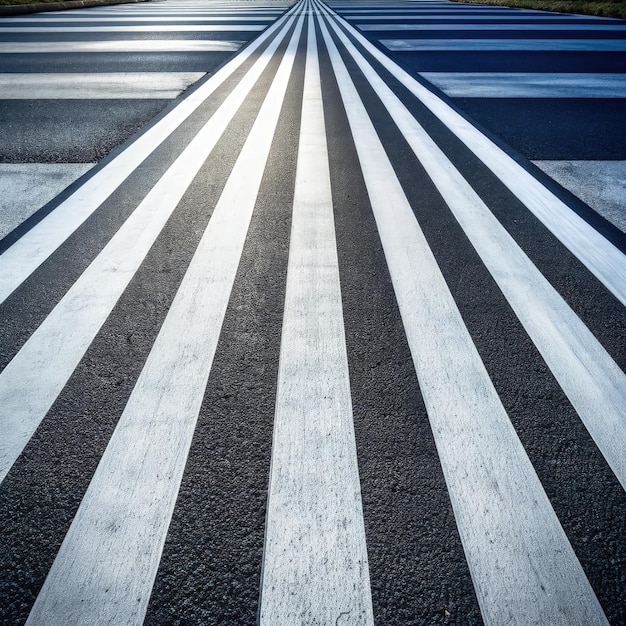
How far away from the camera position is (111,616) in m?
1.16

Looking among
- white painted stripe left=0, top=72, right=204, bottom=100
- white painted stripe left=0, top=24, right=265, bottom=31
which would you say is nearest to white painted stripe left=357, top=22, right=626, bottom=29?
white painted stripe left=0, top=24, right=265, bottom=31

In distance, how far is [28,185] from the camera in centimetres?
365

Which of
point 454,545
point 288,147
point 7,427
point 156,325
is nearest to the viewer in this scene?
point 454,545

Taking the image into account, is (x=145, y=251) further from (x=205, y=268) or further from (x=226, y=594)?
(x=226, y=594)

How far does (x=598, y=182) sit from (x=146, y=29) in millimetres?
13860

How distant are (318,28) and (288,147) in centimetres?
1193

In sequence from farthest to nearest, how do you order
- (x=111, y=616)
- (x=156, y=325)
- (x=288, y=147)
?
(x=288, y=147), (x=156, y=325), (x=111, y=616)

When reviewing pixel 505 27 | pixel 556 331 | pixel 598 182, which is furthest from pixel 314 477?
pixel 505 27

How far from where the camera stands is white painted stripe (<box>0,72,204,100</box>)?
616cm

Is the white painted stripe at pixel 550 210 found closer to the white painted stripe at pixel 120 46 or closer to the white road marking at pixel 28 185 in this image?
the white road marking at pixel 28 185

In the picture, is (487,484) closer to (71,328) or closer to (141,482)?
(141,482)

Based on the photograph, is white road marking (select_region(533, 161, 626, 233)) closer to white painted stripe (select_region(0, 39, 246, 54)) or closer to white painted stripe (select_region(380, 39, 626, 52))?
white painted stripe (select_region(380, 39, 626, 52))

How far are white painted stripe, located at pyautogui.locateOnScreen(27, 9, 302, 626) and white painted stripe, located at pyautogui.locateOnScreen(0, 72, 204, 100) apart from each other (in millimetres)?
5329

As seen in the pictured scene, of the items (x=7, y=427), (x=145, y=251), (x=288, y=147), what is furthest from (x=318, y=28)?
(x=7, y=427)
